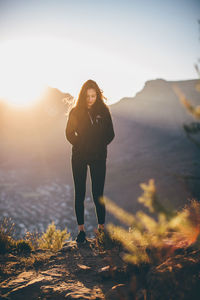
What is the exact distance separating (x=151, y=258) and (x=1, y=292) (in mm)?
1409

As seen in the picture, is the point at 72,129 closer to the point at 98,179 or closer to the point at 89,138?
the point at 89,138

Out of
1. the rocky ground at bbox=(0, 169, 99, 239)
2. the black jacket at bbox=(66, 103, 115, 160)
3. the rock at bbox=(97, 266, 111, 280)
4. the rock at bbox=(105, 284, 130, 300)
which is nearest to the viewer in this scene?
the rock at bbox=(105, 284, 130, 300)


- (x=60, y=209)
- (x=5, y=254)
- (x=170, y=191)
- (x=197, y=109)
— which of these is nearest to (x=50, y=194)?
(x=60, y=209)

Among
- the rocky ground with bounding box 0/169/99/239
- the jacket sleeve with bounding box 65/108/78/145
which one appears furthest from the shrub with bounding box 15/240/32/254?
the rocky ground with bounding box 0/169/99/239

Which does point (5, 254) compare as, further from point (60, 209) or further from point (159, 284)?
point (60, 209)

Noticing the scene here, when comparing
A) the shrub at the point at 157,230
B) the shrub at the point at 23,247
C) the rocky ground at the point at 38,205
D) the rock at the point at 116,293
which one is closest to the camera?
the shrub at the point at 157,230

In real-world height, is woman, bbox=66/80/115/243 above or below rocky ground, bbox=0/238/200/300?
above

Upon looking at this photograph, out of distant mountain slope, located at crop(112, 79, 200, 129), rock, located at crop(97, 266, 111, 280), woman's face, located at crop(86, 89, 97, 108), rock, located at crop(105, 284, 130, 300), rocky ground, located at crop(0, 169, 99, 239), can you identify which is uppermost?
distant mountain slope, located at crop(112, 79, 200, 129)

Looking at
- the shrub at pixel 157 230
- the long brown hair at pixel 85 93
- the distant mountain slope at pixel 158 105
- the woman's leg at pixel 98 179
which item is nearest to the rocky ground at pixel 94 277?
the shrub at pixel 157 230

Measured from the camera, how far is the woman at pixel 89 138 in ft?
9.86

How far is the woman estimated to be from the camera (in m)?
3.01

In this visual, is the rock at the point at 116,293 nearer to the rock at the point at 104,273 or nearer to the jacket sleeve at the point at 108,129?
the rock at the point at 104,273

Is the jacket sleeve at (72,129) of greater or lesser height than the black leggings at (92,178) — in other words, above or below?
above

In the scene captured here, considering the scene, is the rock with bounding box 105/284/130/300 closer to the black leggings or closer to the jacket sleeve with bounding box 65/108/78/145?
the black leggings
